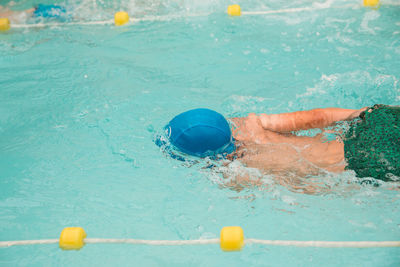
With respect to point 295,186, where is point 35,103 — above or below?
above

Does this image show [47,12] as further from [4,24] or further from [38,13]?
[4,24]

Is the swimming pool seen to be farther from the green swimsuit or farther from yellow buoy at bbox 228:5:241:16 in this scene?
the green swimsuit

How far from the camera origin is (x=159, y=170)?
11.9 feet

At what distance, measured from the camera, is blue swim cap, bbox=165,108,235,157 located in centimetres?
267

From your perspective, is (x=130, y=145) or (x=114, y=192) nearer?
(x=114, y=192)

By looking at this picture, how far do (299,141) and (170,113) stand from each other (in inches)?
60.1

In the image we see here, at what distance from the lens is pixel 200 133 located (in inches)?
105

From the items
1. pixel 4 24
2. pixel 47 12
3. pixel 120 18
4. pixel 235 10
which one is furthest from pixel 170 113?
pixel 4 24

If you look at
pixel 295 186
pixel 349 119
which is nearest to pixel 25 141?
pixel 295 186

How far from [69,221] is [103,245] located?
1.16 feet

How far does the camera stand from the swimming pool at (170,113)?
9.98ft

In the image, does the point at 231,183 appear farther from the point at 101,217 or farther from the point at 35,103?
the point at 35,103

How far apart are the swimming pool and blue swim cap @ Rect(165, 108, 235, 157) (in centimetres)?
53

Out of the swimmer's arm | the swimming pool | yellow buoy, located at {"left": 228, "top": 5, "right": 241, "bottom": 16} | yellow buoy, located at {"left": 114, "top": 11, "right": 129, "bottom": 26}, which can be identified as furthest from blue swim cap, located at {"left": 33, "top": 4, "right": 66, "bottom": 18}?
the swimmer's arm
